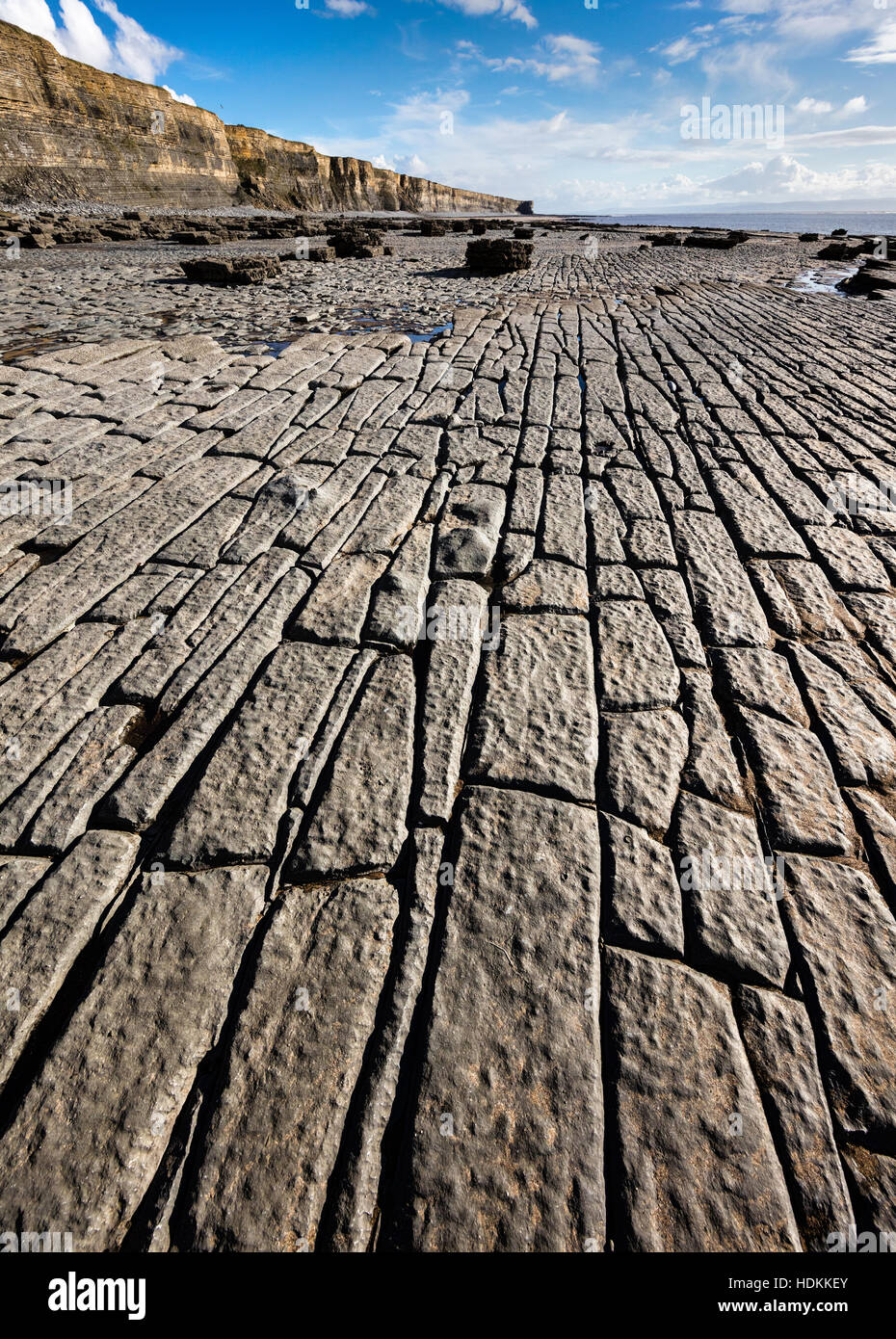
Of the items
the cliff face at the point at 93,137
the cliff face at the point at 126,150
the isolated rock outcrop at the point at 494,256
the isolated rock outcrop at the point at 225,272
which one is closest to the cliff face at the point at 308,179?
the cliff face at the point at 126,150

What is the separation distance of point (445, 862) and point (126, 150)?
46350 mm

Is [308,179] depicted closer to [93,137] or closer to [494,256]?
[93,137]

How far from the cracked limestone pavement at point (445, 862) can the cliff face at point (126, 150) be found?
35.0 metres

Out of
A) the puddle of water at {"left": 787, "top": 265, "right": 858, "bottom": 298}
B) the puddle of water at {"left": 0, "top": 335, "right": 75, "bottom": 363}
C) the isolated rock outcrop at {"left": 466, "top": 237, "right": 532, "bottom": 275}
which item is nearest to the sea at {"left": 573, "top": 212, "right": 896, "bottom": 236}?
the puddle of water at {"left": 787, "top": 265, "right": 858, "bottom": 298}

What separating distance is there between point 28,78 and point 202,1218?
42085mm

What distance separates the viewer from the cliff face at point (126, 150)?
2658 cm

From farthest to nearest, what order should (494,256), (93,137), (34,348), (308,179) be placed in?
(308,179) → (93,137) → (494,256) → (34,348)

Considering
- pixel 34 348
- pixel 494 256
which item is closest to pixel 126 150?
pixel 494 256

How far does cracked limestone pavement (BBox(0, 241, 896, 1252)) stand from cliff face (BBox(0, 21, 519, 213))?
35.0 meters

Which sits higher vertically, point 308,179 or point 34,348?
point 308,179

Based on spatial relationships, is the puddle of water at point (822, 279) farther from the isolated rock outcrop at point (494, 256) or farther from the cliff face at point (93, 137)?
the cliff face at point (93, 137)

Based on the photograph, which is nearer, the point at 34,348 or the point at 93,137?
the point at 34,348

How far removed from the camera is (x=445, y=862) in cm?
190
